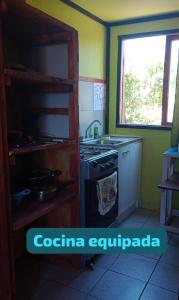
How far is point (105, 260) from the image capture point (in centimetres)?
223

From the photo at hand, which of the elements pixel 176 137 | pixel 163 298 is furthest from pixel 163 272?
pixel 176 137

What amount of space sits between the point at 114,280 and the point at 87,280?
202mm

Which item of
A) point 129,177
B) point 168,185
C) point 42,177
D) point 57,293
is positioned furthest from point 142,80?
point 57,293

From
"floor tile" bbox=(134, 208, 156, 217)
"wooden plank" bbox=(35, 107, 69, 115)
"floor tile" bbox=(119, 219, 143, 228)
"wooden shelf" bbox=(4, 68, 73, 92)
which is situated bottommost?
"floor tile" bbox=(134, 208, 156, 217)

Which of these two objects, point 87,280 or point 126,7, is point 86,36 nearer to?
point 126,7

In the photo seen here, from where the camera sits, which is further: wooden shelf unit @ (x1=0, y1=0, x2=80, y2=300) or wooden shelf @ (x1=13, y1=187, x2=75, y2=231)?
wooden shelf @ (x1=13, y1=187, x2=75, y2=231)

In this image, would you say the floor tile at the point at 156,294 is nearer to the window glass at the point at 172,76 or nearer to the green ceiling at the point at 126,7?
the window glass at the point at 172,76

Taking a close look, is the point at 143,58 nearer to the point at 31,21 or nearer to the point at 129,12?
the point at 129,12

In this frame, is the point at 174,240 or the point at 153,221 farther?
the point at 153,221

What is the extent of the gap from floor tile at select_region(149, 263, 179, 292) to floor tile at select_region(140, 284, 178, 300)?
0.05m

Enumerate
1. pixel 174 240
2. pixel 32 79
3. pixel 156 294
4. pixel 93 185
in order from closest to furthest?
pixel 32 79 → pixel 156 294 → pixel 93 185 → pixel 174 240

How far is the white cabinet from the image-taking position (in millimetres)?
2695

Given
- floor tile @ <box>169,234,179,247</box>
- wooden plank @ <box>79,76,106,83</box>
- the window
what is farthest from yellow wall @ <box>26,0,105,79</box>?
floor tile @ <box>169,234,179,247</box>

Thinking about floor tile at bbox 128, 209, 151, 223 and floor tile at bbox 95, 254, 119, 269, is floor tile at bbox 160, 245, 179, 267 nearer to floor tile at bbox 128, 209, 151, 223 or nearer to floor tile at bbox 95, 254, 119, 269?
floor tile at bbox 95, 254, 119, 269
